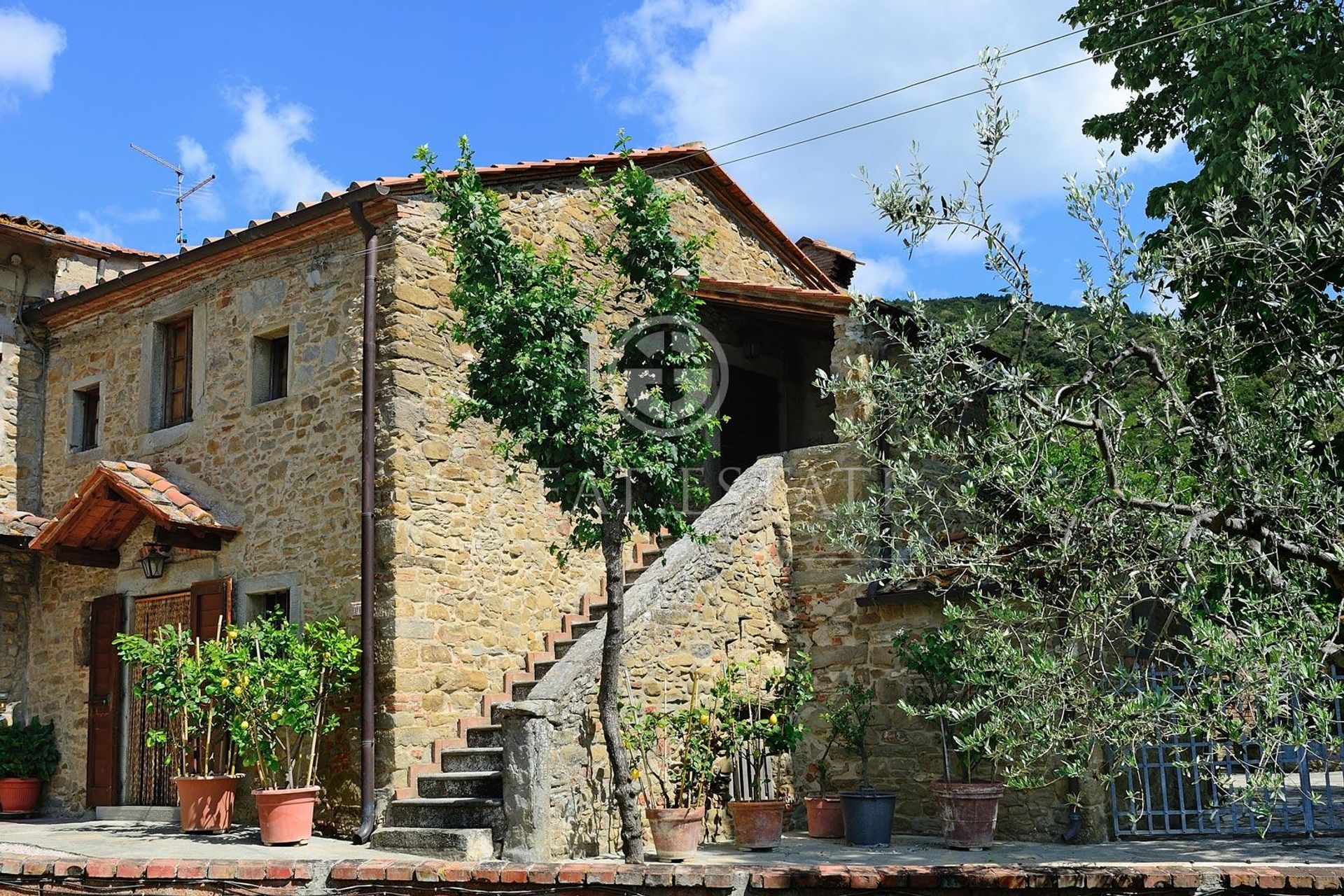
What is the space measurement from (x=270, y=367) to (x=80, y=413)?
3.19 metres

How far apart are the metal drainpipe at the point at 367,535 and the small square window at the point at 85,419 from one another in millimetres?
4466

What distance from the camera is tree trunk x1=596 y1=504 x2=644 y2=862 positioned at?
28.6 feet

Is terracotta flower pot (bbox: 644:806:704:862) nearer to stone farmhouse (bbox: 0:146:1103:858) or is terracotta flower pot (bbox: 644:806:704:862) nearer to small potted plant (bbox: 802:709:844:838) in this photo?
stone farmhouse (bbox: 0:146:1103:858)

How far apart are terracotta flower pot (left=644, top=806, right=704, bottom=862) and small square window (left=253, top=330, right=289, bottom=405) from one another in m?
5.19

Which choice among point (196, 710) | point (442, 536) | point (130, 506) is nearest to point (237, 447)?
point (130, 506)

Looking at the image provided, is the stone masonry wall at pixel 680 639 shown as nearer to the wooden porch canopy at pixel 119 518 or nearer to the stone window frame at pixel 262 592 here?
the stone window frame at pixel 262 592

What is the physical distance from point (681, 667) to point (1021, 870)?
640cm

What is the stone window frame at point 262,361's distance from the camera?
458 inches

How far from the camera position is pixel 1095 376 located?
18.5 ft

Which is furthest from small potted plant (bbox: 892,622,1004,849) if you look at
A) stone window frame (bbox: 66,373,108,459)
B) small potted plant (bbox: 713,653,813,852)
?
stone window frame (bbox: 66,373,108,459)

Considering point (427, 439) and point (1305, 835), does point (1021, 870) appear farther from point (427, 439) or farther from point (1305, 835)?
point (427, 439)

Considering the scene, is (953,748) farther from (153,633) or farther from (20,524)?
(20,524)

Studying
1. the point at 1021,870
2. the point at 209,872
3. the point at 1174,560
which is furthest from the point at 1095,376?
the point at 209,872

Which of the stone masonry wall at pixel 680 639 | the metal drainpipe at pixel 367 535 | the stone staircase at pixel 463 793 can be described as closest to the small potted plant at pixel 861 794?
the stone masonry wall at pixel 680 639
